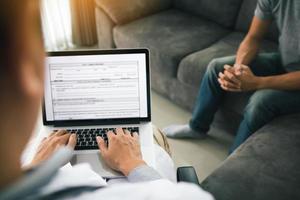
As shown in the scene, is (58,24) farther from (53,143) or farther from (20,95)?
(20,95)

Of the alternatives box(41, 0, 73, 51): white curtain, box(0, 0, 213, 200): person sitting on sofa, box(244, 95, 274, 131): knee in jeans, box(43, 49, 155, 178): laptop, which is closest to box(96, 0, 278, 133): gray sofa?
box(244, 95, 274, 131): knee in jeans

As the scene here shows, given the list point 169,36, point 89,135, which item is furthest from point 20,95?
point 169,36

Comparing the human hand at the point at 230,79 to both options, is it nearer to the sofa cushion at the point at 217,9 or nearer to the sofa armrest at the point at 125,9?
the sofa cushion at the point at 217,9

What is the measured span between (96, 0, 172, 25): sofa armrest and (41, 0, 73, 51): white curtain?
1.56ft

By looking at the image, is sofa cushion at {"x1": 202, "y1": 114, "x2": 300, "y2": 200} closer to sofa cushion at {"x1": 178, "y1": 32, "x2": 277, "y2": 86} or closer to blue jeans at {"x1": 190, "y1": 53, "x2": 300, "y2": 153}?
blue jeans at {"x1": 190, "y1": 53, "x2": 300, "y2": 153}

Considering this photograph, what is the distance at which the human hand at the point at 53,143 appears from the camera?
1.20 m

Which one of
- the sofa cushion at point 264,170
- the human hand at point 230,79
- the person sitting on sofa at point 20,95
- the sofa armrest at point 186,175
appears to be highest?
the person sitting on sofa at point 20,95

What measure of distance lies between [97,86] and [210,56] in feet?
2.97

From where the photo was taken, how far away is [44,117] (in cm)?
144

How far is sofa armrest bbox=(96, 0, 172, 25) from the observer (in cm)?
252

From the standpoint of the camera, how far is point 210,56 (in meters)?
2.15

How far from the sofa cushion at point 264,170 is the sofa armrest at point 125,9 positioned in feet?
3.95

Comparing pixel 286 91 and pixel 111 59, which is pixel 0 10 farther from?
pixel 286 91

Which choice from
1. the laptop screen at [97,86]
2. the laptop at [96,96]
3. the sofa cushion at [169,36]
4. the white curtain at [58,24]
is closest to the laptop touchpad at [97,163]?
the laptop at [96,96]
